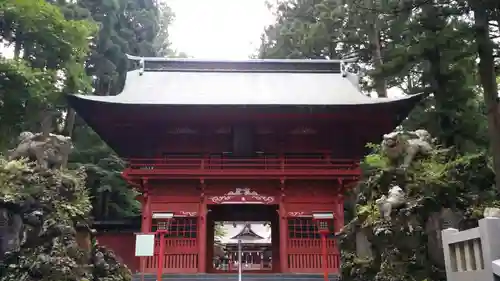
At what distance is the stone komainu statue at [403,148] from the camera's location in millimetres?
10445

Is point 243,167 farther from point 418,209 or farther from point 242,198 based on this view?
point 418,209

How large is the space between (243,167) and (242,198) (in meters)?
1.18

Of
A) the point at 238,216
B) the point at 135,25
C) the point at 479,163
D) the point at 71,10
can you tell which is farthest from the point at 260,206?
the point at 135,25

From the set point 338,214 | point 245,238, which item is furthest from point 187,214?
point 245,238

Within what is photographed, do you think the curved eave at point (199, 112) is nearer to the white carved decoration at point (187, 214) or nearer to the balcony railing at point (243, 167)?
the balcony railing at point (243, 167)

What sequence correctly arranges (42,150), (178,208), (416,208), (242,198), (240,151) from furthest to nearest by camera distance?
(240,151) → (242,198) → (178,208) → (42,150) → (416,208)

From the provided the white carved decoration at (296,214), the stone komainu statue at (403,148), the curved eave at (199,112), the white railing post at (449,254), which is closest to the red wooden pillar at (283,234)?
the white carved decoration at (296,214)

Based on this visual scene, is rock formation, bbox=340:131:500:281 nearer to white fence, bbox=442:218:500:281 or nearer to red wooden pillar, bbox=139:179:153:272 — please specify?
white fence, bbox=442:218:500:281

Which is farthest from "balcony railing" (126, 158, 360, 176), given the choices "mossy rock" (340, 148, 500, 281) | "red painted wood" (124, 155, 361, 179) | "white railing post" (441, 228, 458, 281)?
"white railing post" (441, 228, 458, 281)

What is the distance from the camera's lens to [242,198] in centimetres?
1516

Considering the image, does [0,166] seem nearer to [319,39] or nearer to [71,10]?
[71,10]

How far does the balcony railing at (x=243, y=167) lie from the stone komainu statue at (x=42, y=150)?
3.88 m

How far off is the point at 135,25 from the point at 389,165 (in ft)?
62.7

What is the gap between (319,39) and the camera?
2225cm
